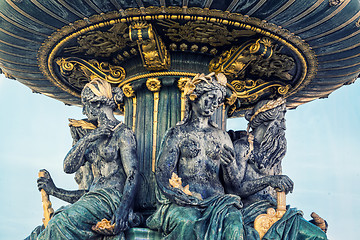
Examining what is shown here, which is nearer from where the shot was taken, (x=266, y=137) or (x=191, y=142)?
(x=191, y=142)

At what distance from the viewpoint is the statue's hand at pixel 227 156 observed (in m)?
9.33

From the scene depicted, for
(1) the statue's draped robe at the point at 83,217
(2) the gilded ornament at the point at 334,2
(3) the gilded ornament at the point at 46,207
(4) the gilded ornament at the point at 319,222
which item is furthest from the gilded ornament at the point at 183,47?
(4) the gilded ornament at the point at 319,222

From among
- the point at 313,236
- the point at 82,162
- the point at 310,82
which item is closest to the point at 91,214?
the point at 82,162

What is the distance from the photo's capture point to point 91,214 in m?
8.84

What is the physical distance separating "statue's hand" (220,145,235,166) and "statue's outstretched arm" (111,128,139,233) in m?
1.33

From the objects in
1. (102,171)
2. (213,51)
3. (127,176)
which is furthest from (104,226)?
(213,51)

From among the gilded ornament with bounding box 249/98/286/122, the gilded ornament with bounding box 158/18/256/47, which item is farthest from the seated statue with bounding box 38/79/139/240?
the gilded ornament with bounding box 249/98/286/122

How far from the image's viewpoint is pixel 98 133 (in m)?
9.61

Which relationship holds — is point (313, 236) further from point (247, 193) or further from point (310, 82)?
point (310, 82)

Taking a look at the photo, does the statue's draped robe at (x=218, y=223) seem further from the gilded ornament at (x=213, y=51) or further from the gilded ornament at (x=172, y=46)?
the gilded ornament at (x=213, y=51)

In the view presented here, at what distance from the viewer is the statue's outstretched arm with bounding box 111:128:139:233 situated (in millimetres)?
8844

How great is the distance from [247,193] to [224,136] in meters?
0.96

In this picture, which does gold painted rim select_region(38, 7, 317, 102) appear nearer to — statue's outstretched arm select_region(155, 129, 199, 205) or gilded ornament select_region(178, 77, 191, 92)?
gilded ornament select_region(178, 77, 191, 92)

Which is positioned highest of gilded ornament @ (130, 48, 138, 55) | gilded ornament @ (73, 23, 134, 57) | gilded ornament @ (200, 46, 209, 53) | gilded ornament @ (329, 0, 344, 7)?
gilded ornament @ (329, 0, 344, 7)
